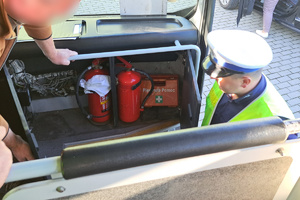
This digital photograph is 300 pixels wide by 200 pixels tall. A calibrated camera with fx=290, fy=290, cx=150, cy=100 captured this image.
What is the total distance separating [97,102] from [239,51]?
5.27 feet

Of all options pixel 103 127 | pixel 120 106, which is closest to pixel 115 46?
pixel 120 106

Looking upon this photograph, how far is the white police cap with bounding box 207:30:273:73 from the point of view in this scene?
1543 mm

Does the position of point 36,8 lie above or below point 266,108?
above

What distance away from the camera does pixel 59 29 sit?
8.00ft

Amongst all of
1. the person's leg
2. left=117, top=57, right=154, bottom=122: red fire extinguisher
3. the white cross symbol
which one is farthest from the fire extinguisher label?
the person's leg

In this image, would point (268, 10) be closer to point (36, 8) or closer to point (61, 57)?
point (61, 57)

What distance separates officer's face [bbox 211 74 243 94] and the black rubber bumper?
68 cm

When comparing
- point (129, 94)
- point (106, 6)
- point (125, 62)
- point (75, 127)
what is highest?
point (106, 6)

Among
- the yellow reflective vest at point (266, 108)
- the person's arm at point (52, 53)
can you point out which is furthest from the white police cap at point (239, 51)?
the person's arm at point (52, 53)

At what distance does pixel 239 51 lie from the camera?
1621 mm

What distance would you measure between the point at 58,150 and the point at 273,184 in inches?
84.4

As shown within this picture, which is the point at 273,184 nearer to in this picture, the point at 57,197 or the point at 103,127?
the point at 57,197

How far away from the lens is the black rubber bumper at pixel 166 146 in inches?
31.6

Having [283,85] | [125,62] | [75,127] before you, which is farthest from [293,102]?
[75,127]
